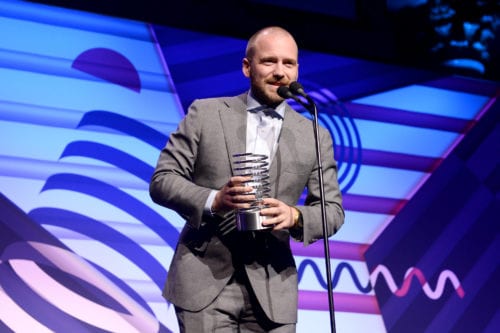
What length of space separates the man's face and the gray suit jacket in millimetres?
94

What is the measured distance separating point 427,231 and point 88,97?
1.96 meters

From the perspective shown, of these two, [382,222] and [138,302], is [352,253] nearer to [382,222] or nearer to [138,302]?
[382,222]

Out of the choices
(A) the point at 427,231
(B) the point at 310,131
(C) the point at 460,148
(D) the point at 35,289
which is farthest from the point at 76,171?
(C) the point at 460,148

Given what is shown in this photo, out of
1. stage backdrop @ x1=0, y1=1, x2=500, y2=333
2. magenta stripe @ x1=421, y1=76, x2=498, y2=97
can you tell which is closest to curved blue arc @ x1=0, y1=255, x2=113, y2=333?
stage backdrop @ x1=0, y1=1, x2=500, y2=333

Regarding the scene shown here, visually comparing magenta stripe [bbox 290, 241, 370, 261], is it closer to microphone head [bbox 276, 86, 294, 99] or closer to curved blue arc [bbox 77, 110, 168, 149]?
curved blue arc [bbox 77, 110, 168, 149]

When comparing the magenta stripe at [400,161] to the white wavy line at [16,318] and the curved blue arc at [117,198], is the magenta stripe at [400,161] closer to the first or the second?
the curved blue arc at [117,198]

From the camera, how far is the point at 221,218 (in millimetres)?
2076

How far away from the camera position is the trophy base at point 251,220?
6.14 feet

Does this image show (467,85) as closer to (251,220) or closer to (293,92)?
(293,92)

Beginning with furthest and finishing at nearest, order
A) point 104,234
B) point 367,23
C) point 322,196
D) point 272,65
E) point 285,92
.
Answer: point 367,23 < point 104,234 < point 272,65 < point 285,92 < point 322,196

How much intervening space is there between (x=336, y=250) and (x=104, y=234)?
3.95 ft

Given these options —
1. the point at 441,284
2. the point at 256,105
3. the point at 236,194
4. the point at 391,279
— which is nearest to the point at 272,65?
the point at 256,105

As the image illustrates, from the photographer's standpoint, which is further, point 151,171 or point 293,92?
point 151,171

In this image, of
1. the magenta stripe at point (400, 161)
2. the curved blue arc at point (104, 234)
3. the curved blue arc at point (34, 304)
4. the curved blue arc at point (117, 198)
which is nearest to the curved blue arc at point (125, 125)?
the curved blue arc at point (117, 198)
